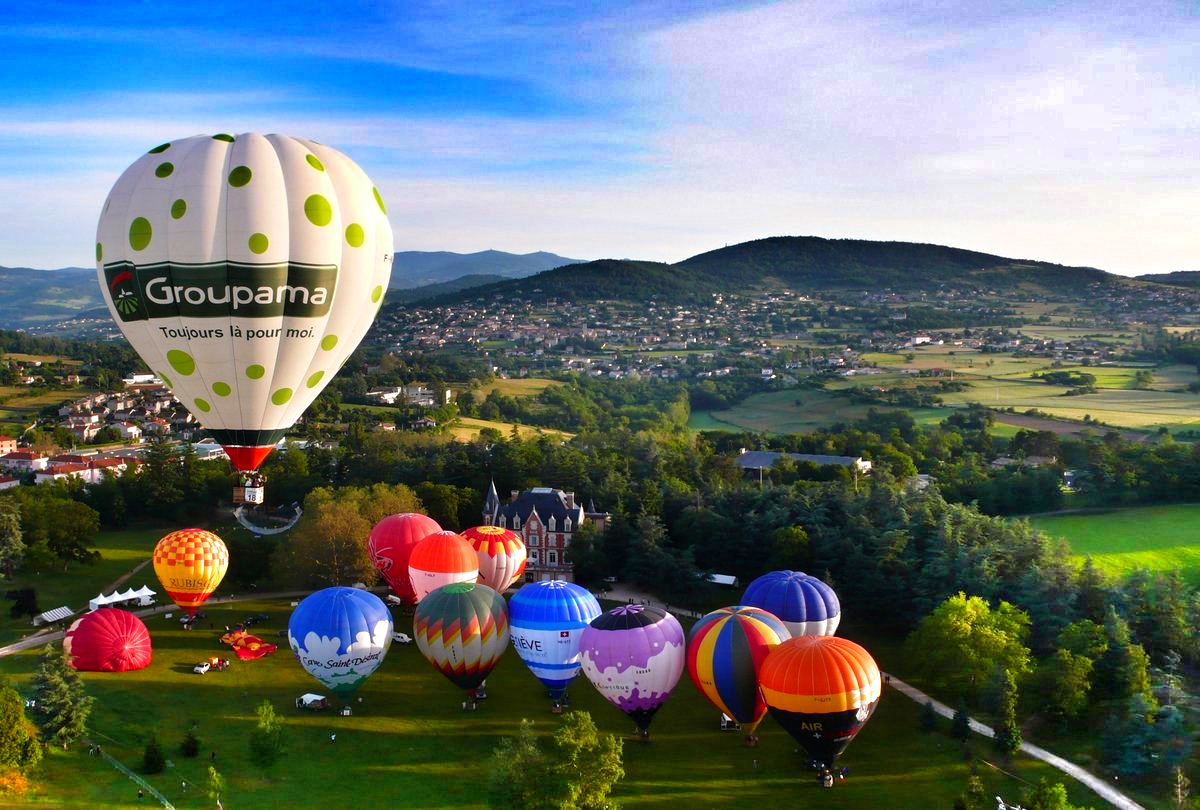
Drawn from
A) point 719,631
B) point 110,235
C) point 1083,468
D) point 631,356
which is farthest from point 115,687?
point 631,356

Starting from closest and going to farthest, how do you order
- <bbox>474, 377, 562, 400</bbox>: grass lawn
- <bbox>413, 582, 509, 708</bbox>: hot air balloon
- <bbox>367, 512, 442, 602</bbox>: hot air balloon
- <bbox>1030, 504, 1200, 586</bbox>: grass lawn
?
<bbox>413, 582, 509, 708</bbox>: hot air balloon, <bbox>367, 512, 442, 602</bbox>: hot air balloon, <bbox>1030, 504, 1200, 586</bbox>: grass lawn, <bbox>474, 377, 562, 400</bbox>: grass lawn

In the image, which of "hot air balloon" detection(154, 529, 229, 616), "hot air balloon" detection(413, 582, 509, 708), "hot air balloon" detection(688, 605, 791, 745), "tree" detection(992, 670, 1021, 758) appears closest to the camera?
"tree" detection(992, 670, 1021, 758)

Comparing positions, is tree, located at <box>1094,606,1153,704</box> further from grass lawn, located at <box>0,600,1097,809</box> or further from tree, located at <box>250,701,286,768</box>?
tree, located at <box>250,701,286,768</box>

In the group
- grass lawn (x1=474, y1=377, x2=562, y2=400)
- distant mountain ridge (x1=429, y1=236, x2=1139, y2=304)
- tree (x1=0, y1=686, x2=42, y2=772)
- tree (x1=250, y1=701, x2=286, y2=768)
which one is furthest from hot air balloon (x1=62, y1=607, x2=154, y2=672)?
distant mountain ridge (x1=429, y1=236, x2=1139, y2=304)

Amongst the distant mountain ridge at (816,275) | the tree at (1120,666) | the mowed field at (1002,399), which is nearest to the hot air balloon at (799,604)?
the tree at (1120,666)

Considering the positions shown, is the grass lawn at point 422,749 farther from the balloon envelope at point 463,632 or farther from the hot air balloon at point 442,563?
the hot air balloon at point 442,563

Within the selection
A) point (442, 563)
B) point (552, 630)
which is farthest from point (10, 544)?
point (552, 630)

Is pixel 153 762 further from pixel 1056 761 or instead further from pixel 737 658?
pixel 1056 761
